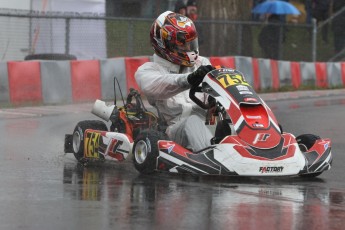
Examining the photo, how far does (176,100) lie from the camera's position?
8.73 metres

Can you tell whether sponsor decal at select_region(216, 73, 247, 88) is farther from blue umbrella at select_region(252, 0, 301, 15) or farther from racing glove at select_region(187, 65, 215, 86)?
blue umbrella at select_region(252, 0, 301, 15)

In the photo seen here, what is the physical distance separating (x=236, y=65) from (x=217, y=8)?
3799 mm

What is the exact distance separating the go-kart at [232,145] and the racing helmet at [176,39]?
1.57 ft

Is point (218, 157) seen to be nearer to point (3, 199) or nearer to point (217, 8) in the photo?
point (3, 199)

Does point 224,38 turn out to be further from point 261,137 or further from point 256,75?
point 261,137

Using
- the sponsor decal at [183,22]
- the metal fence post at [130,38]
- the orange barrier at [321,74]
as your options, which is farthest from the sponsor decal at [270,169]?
the orange barrier at [321,74]

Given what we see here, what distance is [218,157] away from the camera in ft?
25.0

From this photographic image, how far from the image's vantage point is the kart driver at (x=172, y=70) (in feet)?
27.8

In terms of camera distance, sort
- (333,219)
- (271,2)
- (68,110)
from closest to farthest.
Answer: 1. (333,219)
2. (68,110)
3. (271,2)

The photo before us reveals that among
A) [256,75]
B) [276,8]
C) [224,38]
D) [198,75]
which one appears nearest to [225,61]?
[256,75]

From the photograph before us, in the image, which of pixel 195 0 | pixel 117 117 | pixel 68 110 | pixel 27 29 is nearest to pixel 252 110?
pixel 117 117

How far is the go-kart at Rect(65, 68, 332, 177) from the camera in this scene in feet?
24.8

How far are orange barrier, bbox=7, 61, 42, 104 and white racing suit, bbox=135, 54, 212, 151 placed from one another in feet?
19.6

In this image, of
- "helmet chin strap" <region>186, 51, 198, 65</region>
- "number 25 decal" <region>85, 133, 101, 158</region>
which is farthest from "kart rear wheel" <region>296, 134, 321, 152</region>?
"number 25 decal" <region>85, 133, 101, 158</region>
